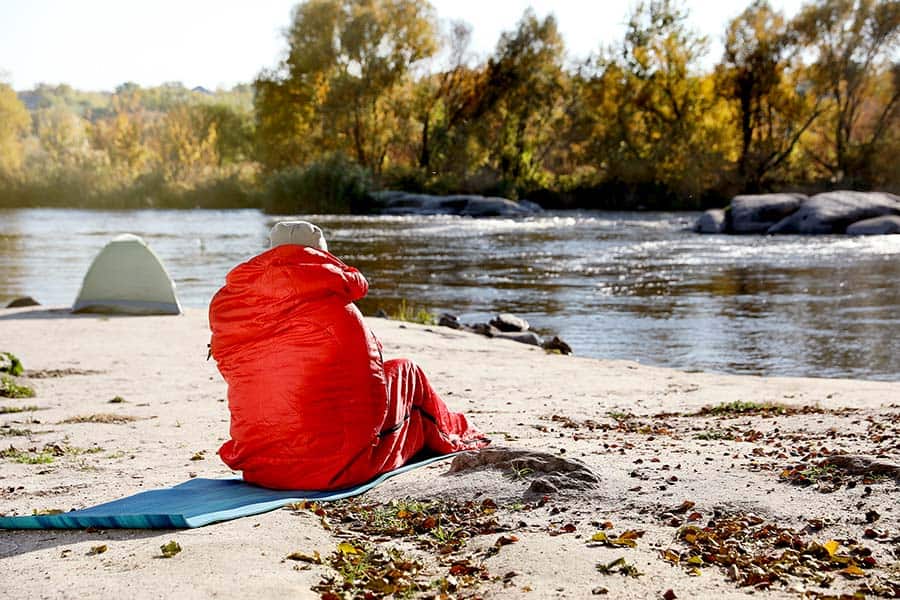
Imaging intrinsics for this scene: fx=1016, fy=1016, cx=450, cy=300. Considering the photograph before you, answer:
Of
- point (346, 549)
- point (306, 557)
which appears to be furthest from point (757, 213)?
point (306, 557)

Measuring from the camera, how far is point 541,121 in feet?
166

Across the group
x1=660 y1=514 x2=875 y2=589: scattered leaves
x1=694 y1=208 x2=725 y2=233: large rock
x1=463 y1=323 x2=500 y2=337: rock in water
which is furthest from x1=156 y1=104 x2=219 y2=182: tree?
x1=660 y1=514 x2=875 y2=589: scattered leaves

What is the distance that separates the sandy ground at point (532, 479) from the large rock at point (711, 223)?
2327 centimetres

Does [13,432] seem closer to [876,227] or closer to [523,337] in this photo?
[523,337]

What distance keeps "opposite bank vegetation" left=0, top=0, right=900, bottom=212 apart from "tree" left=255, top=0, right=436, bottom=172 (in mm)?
82

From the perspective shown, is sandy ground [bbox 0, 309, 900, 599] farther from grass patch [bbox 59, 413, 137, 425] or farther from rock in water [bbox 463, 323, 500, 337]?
rock in water [bbox 463, 323, 500, 337]

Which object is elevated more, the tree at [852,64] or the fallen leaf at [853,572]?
the tree at [852,64]

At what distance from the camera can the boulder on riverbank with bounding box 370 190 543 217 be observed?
140 ft

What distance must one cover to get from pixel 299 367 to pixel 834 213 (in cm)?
2938

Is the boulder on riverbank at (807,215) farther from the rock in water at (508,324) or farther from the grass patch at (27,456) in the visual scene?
the grass patch at (27,456)

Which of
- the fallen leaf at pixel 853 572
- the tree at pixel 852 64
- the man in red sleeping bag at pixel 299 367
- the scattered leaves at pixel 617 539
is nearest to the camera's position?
the fallen leaf at pixel 853 572

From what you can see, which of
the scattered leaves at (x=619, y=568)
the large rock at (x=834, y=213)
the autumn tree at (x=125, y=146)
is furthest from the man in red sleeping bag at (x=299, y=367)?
the autumn tree at (x=125, y=146)

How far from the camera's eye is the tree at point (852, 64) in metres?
41.6

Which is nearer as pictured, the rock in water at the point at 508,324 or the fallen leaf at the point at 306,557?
the fallen leaf at the point at 306,557
